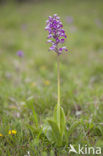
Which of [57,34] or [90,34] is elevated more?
[90,34]

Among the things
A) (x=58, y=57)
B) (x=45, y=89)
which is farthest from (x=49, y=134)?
(x=45, y=89)

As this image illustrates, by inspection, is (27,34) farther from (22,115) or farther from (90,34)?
(22,115)

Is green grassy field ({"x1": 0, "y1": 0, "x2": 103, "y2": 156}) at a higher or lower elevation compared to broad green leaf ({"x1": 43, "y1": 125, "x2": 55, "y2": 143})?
higher

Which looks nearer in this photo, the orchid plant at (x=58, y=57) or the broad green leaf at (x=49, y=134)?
the orchid plant at (x=58, y=57)

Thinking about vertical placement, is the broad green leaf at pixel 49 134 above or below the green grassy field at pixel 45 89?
below

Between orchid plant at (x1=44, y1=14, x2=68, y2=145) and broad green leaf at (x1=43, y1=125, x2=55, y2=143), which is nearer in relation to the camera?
orchid plant at (x1=44, y1=14, x2=68, y2=145)

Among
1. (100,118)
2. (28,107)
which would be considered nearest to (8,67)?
(28,107)

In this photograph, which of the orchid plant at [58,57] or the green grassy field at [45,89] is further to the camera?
the green grassy field at [45,89]

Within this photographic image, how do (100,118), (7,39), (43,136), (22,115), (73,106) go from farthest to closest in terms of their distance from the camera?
(7,39) < (73,106) < (22,115) < (100,118) < (43,136)
